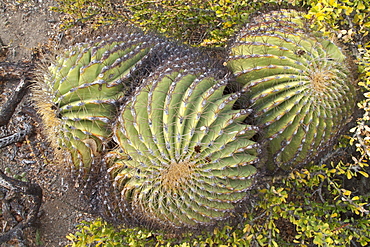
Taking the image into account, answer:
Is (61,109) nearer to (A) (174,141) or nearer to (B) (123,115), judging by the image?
(B) (123,115)

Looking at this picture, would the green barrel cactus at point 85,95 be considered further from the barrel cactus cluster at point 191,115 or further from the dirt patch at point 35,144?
the dirt patch at point 35,144

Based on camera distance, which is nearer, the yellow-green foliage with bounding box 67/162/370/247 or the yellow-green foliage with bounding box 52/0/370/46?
the yellow-green foliage with bounding box 67/162/370/247

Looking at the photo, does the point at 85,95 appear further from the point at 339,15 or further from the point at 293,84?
the point at 339,15

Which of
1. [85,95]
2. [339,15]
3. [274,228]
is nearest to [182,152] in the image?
[85,95]

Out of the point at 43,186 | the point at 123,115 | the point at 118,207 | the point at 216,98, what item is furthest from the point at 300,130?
the point at 43,186

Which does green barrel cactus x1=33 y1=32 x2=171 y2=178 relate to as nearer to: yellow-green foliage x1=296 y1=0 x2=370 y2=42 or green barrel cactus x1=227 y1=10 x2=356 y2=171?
green barrel cactus x1=227 y1=10 x2=356 y2=171

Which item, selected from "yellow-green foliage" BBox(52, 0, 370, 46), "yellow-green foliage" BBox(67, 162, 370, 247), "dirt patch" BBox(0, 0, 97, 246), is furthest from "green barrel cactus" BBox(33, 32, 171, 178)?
"yellow-green foliage" BBox(52, 0, 370, 46)
